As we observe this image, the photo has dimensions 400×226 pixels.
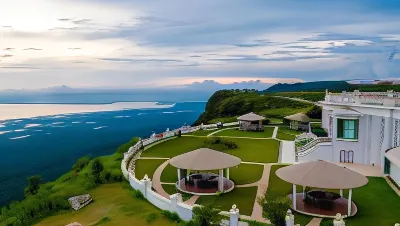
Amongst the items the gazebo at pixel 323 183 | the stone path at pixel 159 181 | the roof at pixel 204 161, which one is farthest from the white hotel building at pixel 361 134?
the stone path at pixel 159 181

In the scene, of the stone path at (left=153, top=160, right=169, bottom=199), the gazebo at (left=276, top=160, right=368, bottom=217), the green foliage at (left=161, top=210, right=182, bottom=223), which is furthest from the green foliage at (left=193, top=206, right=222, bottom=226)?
the stone path at (left=153, top=160, right=169, bottom=199)

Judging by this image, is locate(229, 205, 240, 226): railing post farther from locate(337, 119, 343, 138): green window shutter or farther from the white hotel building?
locate(337, 119, 343, 138): green window shutter

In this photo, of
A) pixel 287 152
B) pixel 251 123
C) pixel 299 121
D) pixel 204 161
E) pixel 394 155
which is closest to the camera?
pixel 394 155

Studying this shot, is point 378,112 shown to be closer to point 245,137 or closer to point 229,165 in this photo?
point 229,165

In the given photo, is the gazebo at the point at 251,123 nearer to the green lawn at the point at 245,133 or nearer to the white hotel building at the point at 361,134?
the green lawn at the point at 245,133

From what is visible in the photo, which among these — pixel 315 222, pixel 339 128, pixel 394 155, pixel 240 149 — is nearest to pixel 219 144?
pixel 240 149

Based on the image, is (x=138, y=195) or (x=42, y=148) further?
(x=42, y=148)

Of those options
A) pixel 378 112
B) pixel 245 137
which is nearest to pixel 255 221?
pixel 378 112

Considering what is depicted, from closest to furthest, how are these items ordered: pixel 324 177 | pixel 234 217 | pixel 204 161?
pixel 234 217 → pixel 324 177 → pixel 204 161

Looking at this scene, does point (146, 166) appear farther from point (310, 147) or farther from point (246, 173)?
point (310, 147)
